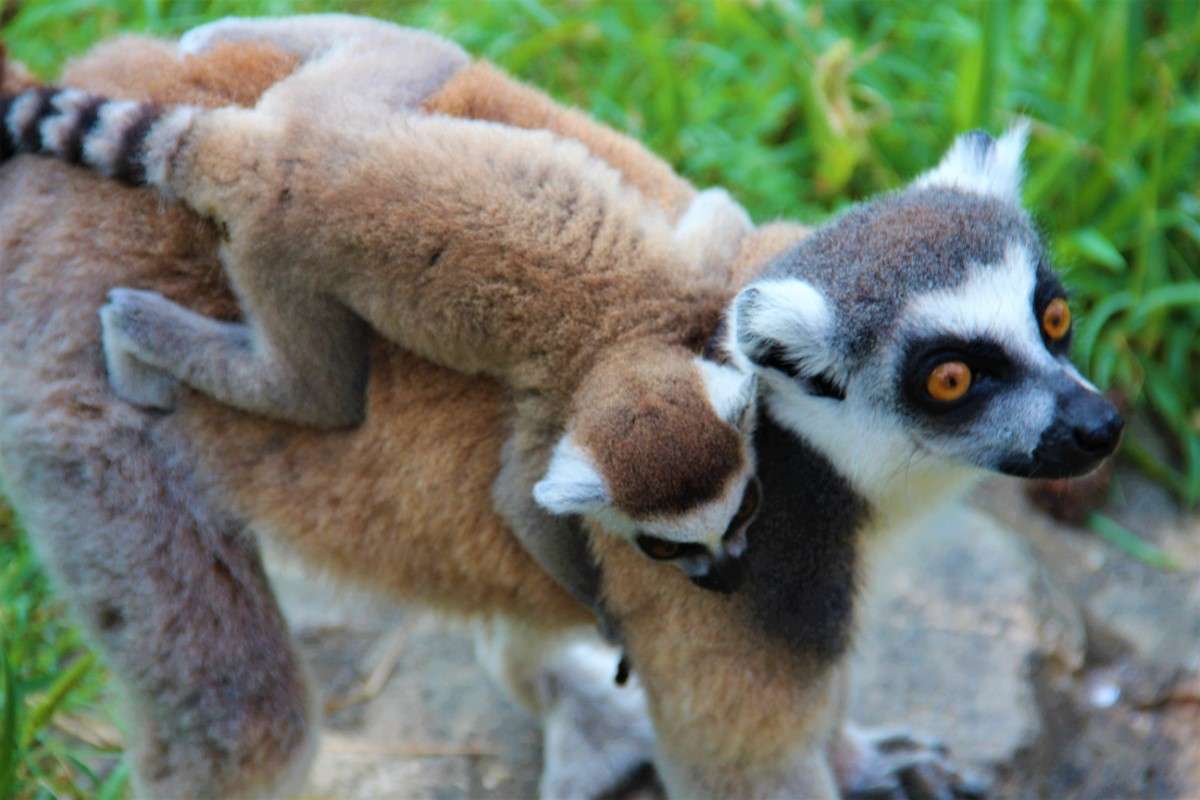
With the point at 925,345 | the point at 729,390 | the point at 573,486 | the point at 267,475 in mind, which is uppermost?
the point at 925,345

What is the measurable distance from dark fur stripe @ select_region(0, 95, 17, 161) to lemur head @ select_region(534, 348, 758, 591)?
5.42ft

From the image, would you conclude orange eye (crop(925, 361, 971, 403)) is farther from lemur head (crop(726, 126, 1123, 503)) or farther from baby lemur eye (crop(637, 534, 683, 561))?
baby lemur eye (crop(637, 534, 683, 561))

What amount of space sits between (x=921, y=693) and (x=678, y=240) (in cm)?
216

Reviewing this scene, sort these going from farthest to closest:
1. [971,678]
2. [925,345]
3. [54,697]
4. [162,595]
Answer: [971,678]
[54,697]
[162,595]
[925,345]

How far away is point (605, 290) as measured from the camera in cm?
339

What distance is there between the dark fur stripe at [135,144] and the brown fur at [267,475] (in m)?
0.08

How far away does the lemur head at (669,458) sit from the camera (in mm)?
3176

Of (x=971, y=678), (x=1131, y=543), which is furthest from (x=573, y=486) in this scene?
(x=1131, y=543)

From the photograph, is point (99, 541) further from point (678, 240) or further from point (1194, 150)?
point (1194, 150)

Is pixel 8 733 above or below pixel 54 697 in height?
above

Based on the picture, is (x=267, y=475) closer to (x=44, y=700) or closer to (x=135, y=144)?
(x=135, y=144)

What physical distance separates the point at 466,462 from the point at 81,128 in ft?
4.15

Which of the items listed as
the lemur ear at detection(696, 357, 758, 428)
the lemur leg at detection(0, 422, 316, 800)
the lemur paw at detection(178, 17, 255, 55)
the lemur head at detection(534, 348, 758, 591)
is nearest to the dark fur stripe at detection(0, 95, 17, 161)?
the lemur paw at detection(178, 17, 255, 55)

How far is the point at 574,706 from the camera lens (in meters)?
4.65
